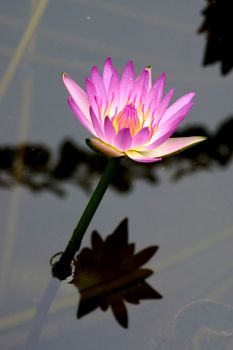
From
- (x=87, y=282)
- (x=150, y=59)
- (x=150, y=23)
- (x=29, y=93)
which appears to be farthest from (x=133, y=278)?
(x=150, y=23)

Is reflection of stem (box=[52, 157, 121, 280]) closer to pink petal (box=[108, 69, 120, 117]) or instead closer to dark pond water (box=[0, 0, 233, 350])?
dark pond water (box=[0, 0, 233, 350])

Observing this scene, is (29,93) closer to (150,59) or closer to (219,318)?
(150,59)

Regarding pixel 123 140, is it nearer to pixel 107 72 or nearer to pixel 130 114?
pixel 130 114

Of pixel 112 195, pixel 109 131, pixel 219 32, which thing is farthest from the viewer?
pixel 219 32

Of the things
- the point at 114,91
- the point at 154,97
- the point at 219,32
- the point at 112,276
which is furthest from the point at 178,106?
the point at 219,32

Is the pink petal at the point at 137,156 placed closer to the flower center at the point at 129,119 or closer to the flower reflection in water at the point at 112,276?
the flower center at the point at 129,119

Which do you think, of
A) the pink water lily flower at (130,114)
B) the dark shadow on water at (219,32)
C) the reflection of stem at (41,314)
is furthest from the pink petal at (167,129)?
the dark shadow on water at (219,32)
